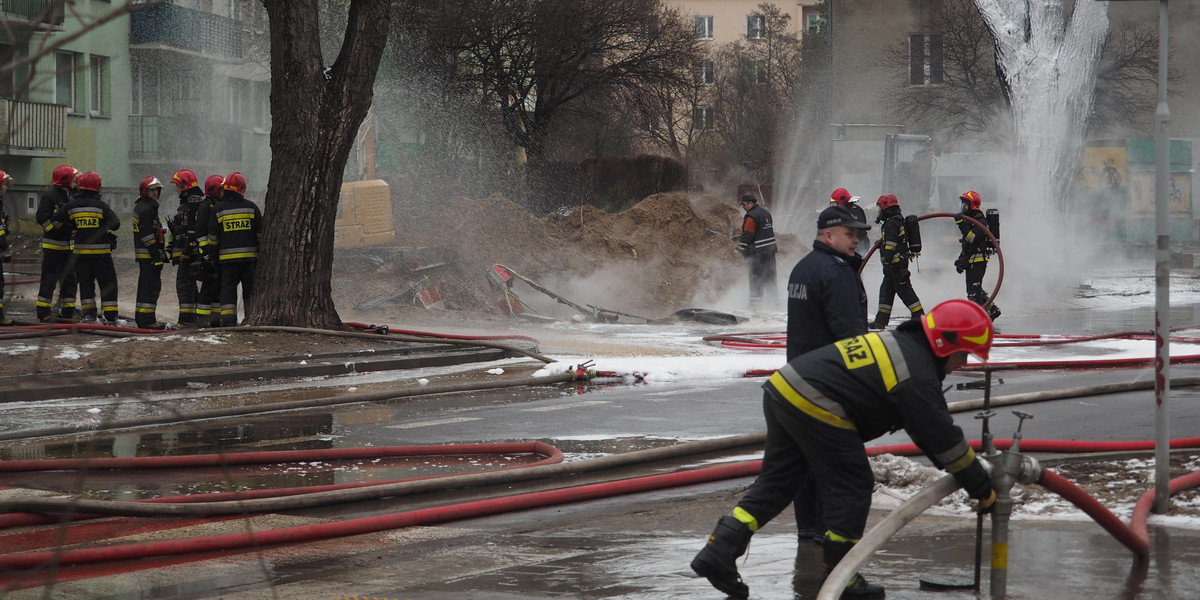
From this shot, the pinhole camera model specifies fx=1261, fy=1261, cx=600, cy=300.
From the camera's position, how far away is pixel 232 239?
14805 millimetres

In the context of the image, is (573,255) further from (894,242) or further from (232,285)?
(232,285)

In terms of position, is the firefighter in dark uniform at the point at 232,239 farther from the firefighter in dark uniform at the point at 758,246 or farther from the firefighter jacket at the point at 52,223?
the firefighter in dark uniform at the point at 758,246

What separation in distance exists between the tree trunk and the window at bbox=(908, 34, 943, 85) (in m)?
30.1

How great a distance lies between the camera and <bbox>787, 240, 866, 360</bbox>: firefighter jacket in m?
5.72

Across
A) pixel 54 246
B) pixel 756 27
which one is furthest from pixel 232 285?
pixel 756 27

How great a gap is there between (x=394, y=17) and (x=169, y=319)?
58.9ft

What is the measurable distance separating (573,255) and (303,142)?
10.3 metres

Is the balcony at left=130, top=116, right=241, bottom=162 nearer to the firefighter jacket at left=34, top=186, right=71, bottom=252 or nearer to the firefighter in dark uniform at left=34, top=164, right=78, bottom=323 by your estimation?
the firefighter in dark uniform at left=34, top=164, right=78, bottom=323

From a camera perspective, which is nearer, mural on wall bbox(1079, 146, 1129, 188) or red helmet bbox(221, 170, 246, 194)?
red helmet bbox(221, 170, 246, 194)

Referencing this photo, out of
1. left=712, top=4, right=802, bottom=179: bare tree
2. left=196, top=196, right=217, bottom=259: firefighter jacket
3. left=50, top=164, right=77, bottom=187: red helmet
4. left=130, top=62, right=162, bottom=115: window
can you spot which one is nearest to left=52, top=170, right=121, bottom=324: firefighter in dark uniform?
left=50, top=164, right=77, bottom=187: red helmet

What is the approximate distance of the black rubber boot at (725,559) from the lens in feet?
16.1

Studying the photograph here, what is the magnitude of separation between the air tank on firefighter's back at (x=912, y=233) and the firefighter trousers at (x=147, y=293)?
926cm

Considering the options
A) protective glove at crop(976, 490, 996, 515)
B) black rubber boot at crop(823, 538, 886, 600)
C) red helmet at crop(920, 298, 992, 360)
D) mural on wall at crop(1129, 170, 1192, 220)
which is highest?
mural on wall at crop(1129, 170, 1192, 220)

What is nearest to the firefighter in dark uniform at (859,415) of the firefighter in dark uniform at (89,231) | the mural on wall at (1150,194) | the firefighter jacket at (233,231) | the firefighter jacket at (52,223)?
the firefighter jacket at (233,231)
